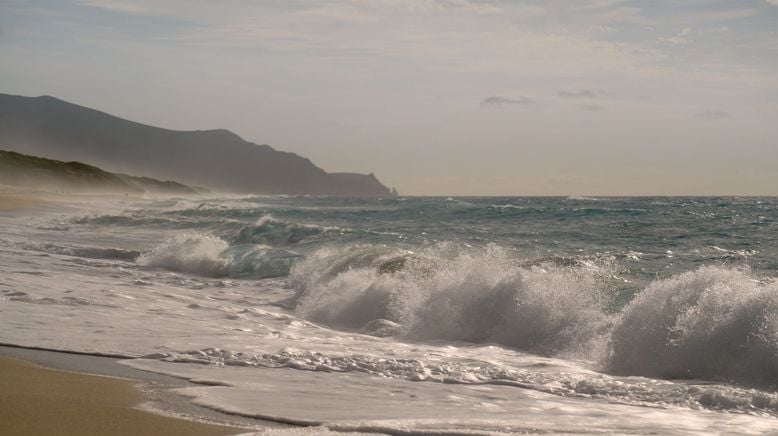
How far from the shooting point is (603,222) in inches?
1081

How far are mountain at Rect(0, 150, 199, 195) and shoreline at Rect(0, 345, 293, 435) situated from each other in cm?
7364

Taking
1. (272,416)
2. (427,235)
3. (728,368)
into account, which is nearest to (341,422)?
(272,416)

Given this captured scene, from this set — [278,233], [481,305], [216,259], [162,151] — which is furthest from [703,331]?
[162,151]

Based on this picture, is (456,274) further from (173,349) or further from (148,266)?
(148,266)

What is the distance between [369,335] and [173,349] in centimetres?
260

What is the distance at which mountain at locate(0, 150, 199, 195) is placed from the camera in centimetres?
7875

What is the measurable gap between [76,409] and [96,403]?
0.22 meters

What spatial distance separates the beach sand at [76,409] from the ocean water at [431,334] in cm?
50

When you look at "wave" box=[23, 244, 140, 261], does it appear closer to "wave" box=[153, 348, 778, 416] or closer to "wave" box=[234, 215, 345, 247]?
"wave" box=[234, 215, 345, 247]

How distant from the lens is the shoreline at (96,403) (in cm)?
451

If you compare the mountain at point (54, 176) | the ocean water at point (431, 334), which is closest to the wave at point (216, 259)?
the ocean water at point (431, 334)

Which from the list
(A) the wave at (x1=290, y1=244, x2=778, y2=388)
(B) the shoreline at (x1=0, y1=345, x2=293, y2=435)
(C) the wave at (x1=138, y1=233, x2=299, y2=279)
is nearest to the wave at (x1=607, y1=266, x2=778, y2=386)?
(A) the wave at (x1=290, y1=244, x2=778, y2=388)

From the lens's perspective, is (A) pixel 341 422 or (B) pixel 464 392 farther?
(B) pixel 464 392

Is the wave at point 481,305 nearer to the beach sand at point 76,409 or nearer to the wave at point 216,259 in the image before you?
the wave at point 216,259
